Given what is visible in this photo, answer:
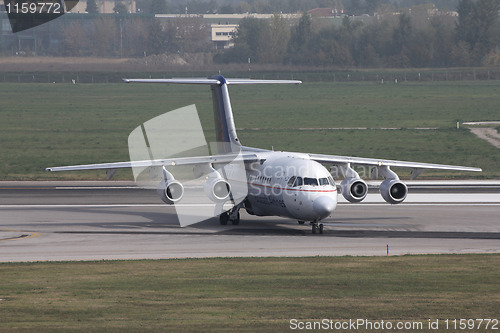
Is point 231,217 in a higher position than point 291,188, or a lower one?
lower

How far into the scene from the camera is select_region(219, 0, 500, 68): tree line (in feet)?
426

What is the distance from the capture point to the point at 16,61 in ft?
470

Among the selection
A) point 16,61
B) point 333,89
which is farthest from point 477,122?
point 16,61

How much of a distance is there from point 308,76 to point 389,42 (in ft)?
46.0

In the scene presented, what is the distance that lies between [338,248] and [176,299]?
11.2 m

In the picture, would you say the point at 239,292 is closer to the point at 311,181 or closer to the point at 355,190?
the point at 311,181

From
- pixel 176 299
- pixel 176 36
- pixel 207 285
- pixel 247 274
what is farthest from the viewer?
pixel 176 36

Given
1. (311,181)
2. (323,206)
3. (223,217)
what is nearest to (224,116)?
(223,217)

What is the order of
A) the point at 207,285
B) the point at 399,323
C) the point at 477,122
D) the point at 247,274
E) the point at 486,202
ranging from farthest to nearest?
the point at 477,122
the point at 486,202
the point at 247,274
the point at 207,285
the point at 399,323

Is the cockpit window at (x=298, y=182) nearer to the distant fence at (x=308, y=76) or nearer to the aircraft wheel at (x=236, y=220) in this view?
the aircraft wheel at (x=236, y=220)

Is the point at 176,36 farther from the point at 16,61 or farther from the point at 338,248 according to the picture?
the point at 338,248

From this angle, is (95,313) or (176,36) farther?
(176,36)

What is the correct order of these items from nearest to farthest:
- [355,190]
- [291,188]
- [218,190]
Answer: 1. [291,188]
2. [355,190]
3. [218,190]

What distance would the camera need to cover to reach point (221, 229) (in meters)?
38.7
